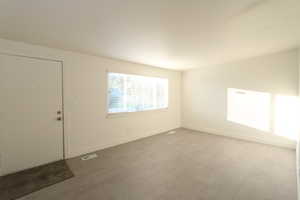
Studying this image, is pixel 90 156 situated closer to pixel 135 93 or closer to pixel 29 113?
pixel 29 113

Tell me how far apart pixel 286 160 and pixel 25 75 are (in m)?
5.45

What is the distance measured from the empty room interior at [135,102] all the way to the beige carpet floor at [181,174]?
0.07 feet

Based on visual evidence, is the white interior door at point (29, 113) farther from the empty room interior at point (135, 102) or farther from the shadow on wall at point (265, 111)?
the shadow on wall at point (265, 111)

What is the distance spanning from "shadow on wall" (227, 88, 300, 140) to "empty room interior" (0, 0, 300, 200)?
0.09 ft

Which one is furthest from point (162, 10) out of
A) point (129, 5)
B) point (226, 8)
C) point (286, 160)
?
point (286, 160)

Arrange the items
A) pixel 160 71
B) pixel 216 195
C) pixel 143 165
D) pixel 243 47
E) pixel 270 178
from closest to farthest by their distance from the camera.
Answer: pixel 216 195 → pixel 270 178 → pixel 143 165 → pixel 243 47 → pixel 160 71

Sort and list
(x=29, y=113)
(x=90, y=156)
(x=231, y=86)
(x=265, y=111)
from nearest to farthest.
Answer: (x=29, y=113) → (x=90, y=156) → (x=265, y=111) → (x=231, y=86)

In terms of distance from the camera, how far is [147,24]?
2.06m

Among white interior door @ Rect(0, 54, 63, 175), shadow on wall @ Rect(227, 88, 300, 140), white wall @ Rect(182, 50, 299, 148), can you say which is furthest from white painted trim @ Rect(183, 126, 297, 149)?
white interior door @ Rect(0, 54, 63, 175)

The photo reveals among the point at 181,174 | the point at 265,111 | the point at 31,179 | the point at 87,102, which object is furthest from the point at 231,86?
the point at 31,179

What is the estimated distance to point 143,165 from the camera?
2852 millimetres

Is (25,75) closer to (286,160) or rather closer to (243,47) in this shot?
(243,47)

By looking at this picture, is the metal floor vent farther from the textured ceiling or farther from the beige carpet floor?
the textured ceiling

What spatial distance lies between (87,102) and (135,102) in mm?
1456
